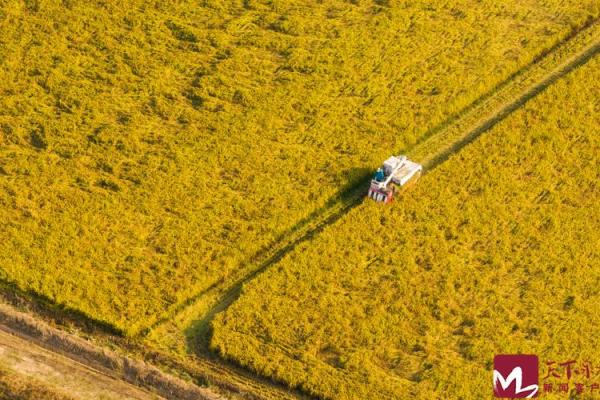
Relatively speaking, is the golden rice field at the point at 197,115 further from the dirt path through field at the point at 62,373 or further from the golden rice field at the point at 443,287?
the golden rice field at the point at 443,287

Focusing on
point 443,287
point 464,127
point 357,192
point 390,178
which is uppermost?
point 464,127

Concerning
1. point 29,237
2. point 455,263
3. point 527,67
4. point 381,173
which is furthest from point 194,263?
point 527,67

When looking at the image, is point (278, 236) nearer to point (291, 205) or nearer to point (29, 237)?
point (291, 205)

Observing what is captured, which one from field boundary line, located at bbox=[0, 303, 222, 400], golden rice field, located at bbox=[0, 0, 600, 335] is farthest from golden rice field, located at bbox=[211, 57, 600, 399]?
golden rice field, located at bbox=[0, 0, 600, 335]

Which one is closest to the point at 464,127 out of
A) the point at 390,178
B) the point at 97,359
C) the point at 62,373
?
the point at 390,178

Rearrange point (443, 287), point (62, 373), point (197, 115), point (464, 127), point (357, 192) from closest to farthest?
1. point (62, 373)
2. point (443, 287)
3. point (357, 192)
4. point (197, 115)
5. point (464, 127)

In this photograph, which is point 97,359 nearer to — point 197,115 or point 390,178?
point 197,115
